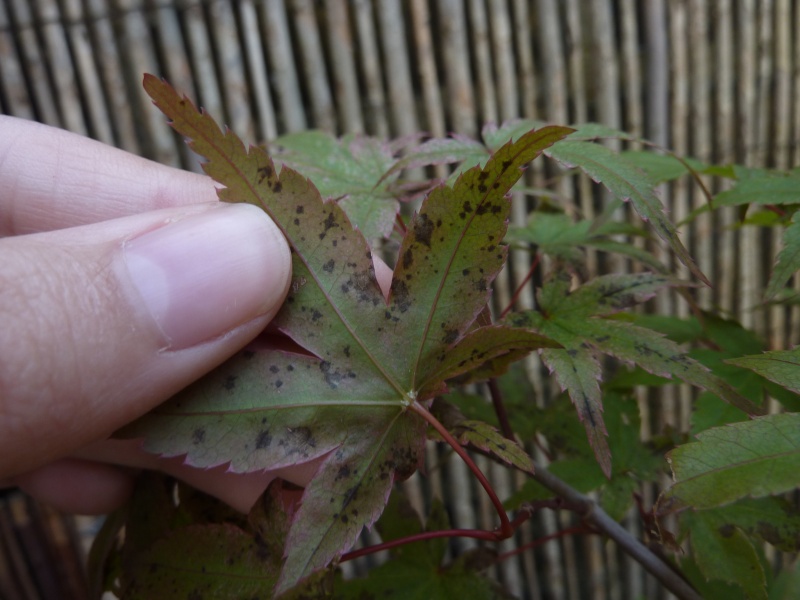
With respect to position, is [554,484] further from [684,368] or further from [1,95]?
[1,95]

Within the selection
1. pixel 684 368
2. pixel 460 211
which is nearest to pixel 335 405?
pixel 460 211

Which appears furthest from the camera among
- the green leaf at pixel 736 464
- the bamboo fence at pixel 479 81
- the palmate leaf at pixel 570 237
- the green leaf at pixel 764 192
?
the bamboo fence at pixel 479 81

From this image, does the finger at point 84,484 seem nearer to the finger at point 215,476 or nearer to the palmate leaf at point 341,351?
the finger at point 215,476

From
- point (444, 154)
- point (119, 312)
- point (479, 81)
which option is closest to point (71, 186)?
point (119, 312)

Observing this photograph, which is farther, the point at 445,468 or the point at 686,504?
the point at 445,468

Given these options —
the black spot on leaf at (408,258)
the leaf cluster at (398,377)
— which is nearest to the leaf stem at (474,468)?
the leaf cluster at (398,377)

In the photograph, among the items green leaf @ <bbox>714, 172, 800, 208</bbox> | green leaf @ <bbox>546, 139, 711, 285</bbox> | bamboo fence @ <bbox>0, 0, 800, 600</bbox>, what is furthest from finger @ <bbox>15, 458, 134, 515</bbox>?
bamboo fence @ <bbox>0, 0, 800, 600</bbox>

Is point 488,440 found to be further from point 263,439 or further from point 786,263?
point 786,263

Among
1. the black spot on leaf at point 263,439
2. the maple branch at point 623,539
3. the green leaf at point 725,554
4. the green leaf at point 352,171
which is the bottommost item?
the green leaf at point 725,554
